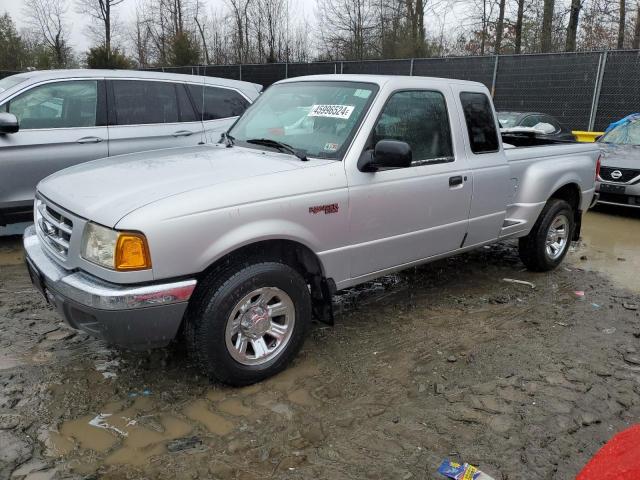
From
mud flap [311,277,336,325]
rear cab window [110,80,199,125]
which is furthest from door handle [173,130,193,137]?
mud flap [311,277,336,325]

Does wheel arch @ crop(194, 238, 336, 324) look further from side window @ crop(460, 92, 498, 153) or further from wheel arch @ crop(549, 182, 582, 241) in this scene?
wheel arch @ crop(549, 182, 582, 241)

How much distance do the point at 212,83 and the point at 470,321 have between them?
14.9 ft

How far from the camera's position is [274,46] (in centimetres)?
3231

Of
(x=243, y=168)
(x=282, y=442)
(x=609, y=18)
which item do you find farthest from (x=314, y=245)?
(x=609, y=18)

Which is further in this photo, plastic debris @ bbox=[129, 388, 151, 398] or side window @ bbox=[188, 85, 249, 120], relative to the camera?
side window @ bbox=[188, 85, 249, 120]

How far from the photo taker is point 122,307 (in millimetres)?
2768

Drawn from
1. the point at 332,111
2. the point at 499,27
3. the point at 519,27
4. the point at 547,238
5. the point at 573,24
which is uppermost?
the point at 499,27

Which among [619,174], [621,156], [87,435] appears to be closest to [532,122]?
[621,156]

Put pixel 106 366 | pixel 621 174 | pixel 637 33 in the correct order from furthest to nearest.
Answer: pixel 637 33
pixel 621 174
pixel 106 366

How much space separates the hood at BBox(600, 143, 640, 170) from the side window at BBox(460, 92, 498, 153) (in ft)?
16.3

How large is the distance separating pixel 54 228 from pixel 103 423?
3.98 ft

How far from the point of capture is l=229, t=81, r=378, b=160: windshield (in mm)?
3746

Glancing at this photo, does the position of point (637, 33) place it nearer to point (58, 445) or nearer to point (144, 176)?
point (144, 176)

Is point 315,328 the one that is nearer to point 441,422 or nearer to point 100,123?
point 441,422
